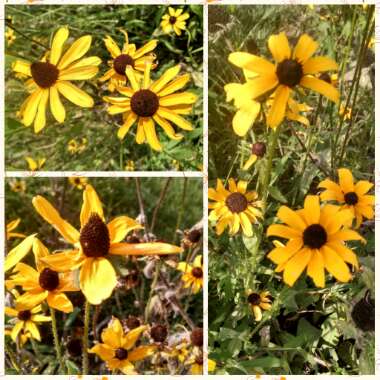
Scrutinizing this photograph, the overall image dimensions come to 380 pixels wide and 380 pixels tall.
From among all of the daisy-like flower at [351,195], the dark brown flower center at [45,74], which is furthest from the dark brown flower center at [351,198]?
the dark brown flower center at [45,74]

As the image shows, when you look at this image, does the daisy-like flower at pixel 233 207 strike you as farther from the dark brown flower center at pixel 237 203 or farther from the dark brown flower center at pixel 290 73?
the dark brown flower center at pixel 290 73

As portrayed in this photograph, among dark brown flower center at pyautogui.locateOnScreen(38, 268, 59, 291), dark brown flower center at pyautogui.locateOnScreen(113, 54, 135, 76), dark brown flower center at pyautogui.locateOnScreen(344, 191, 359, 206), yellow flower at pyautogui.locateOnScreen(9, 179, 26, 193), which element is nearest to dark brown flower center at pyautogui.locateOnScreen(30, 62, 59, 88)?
dark brown flower center at pyautogui.locateOnScreen(113, 54, 135, 76)

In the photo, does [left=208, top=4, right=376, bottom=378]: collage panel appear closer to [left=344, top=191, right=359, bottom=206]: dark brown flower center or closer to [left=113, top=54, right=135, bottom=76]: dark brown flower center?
[left=344, top=191, right=359, bottom=206]: dark brown flower center

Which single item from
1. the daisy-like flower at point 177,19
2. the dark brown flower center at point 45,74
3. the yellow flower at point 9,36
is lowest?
the dark brown flower center at point 45,74

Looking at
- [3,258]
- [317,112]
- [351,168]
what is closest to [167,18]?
[317,112]

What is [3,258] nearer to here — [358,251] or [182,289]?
[182,289]

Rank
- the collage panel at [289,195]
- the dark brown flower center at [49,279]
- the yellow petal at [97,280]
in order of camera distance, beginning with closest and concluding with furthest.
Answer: the yellow petal at [97,280], the dark brown flower center at [49,279], the collage panel at [289,195]
